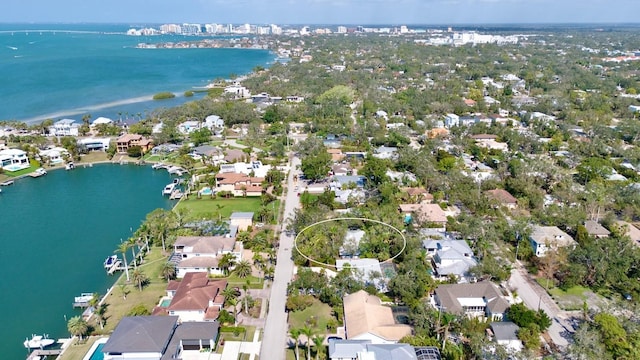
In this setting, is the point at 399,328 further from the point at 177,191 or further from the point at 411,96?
the point at 411,96

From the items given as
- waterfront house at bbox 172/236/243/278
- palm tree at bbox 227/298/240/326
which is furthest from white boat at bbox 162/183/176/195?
palm tree at bbox 227/298/240/326

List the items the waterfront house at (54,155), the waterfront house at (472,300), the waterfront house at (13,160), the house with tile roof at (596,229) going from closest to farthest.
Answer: the waterfront house at (472,300) < the house with tile roof at (596,229) < the waterfront house at (13,160) < the waterfront house at (54,155)

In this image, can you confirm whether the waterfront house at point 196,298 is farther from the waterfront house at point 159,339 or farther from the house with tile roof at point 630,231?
the house with tile roof at point 630,231

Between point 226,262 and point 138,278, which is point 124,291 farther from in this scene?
point 226,262

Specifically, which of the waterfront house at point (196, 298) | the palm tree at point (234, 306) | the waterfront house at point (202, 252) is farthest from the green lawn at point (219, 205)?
the palm tree at point (234, 306)

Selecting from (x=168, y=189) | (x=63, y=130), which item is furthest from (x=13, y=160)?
(x=168, y=189)
